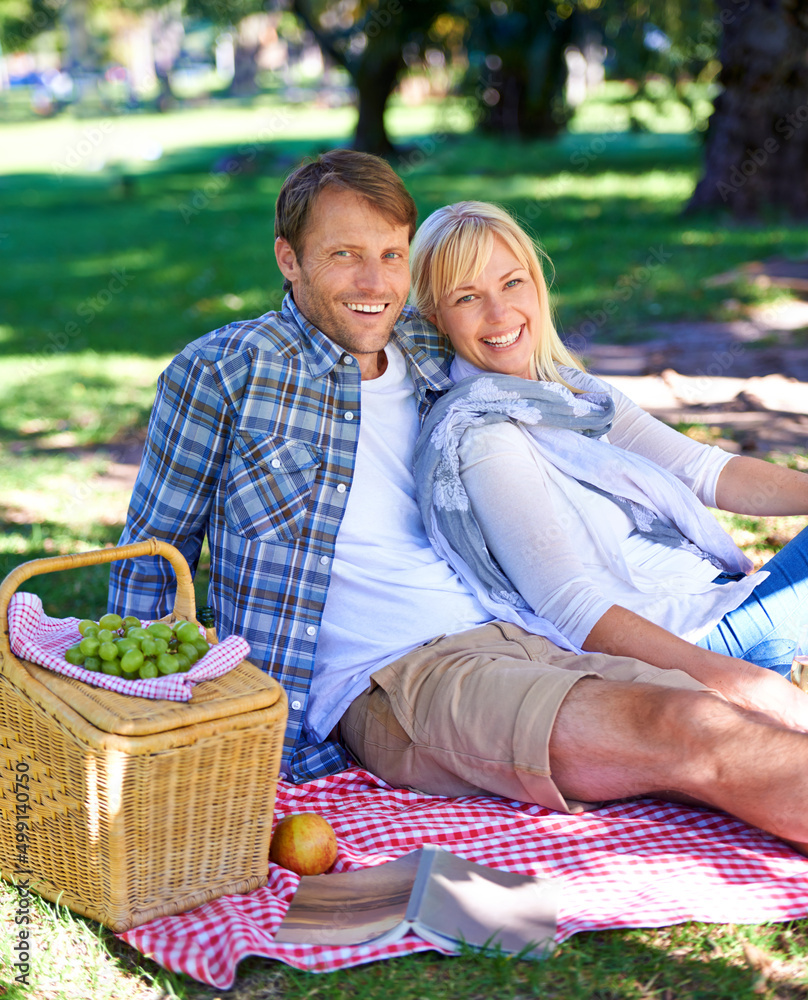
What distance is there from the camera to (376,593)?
3.03 meters

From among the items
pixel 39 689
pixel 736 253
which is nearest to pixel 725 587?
pixel 39 689

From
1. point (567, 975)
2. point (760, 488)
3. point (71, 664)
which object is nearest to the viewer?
point (567, 975)

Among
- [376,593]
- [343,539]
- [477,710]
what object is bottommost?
[477,710]

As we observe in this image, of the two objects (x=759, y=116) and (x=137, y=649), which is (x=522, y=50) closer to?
(x=759, y=116)

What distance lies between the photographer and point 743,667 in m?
2.82

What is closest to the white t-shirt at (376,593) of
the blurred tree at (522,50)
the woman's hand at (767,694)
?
the woman's hand at (767,694)

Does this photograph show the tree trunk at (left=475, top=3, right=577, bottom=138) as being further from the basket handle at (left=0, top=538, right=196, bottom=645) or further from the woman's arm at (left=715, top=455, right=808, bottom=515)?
the basket handle at (left=0, top=538, right=196, bottom=645)

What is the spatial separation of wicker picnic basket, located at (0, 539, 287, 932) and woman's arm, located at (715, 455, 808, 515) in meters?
1.66

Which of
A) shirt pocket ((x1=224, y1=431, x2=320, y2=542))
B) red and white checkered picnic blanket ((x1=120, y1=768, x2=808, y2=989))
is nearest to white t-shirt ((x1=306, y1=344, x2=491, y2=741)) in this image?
shirt pocket ((x1=224, y1=431, x2=320, y2=542))

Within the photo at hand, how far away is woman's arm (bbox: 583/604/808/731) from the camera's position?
2.78 metres

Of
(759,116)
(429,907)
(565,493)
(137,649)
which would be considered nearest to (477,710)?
(429,907)

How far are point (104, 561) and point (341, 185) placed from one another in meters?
1.25

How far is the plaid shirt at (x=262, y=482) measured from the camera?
300cm

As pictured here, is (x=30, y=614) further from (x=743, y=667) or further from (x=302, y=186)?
(x=743, y=667)
